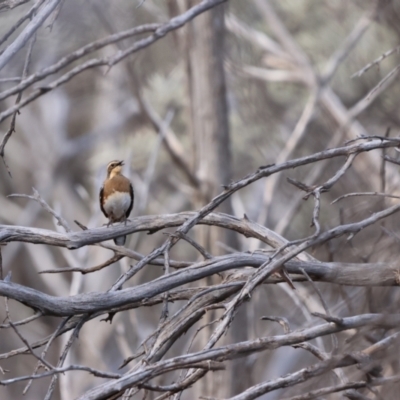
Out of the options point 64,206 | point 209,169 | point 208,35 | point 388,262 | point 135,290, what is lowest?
point 388,262

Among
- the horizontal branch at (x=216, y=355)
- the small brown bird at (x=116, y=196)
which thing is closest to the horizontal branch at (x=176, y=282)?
the horizontal branch at (x=216, y=355)

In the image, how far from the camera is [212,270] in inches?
109

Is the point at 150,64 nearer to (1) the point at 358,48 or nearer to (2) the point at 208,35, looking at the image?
(1) the point at 358,48

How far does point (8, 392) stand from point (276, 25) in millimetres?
9598

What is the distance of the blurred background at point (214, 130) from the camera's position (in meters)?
5.40

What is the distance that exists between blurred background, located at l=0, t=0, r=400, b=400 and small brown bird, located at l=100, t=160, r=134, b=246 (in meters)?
0.32

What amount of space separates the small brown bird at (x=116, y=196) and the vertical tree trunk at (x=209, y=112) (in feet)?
5.44

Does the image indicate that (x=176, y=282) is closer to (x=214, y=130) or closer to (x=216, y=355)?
(x=216, y=355)

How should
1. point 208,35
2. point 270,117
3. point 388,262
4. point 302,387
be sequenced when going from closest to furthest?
point 302,387, point 388,262, point 208,35, point 270,117

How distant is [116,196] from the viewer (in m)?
4.90

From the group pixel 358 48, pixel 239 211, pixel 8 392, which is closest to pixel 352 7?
pixel 358 48

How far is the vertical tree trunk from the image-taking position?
260 inches

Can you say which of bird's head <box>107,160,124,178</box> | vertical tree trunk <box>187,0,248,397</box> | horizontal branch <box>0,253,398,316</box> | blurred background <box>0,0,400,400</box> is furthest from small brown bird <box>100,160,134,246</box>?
horizontal branch <box>0,253,398,316</box>

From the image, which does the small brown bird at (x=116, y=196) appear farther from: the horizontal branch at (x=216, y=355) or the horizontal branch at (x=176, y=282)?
the horizontal branch at (x=216, y=355)
